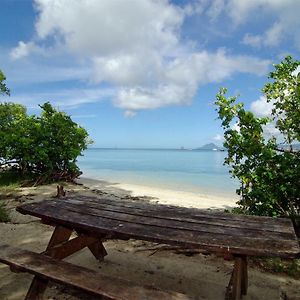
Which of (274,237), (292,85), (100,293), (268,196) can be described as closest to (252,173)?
(268,196)

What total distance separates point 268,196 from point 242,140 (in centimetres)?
111

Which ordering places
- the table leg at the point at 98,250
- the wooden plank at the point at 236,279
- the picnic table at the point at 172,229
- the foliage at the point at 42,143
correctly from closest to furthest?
the picnic table at the point at 172,229 → the wooden plank at the point at 236,279 → the table leg at the point at 98,250 → the foliage at the point at 42,143

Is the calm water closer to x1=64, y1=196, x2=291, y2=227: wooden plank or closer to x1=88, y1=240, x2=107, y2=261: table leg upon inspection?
x1=88, y1=240, x2=107, y2=261: table leg

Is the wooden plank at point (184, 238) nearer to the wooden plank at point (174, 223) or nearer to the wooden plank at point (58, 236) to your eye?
the wooden plank at point (174, 223)

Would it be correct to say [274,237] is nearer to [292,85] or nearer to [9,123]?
[292,85]

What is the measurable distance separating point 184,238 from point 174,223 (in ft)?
1.50

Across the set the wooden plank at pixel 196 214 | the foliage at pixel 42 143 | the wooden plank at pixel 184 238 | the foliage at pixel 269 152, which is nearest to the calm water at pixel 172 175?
the foliage at pixel 42 143

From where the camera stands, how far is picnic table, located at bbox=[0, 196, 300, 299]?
253 centimetres

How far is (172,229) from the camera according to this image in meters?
2.94

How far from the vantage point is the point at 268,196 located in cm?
566

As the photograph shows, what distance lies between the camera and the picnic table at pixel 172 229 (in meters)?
2.53

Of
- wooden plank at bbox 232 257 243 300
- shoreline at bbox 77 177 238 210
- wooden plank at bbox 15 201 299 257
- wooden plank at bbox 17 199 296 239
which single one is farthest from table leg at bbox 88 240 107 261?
shoreline at bbox 77 177 238 210

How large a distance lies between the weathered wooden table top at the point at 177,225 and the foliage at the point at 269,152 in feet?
8.44

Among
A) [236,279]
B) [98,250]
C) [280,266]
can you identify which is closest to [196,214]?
[236,279]
